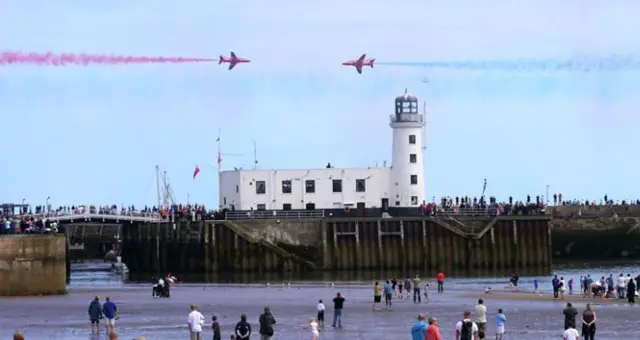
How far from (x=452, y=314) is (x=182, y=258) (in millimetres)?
45686

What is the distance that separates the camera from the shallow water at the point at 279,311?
51.2 m

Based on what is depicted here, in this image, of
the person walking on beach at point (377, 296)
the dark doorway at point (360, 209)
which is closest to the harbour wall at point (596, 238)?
the dark doorway at point (360, 209)

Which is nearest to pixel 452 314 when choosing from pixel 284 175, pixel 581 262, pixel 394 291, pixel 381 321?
pixel 381 321

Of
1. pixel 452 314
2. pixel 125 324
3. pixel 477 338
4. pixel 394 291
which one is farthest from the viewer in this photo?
pixel 394 291

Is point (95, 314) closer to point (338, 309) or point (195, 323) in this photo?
point (195, 323)

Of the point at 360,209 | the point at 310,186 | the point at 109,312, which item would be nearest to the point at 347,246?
the point at 360,209

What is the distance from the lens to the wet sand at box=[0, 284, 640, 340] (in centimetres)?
5094

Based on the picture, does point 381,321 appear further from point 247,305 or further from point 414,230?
point 414,230

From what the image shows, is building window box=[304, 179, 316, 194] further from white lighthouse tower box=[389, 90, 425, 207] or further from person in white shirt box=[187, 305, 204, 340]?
person in white shirt box=[187, 305, 204, 340]

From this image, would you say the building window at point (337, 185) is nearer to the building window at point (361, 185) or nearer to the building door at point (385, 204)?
the building window at point (361, 185)

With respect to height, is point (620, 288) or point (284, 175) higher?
point (284, 175)

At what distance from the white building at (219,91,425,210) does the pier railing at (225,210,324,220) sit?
1853 mm

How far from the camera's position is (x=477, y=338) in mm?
46531

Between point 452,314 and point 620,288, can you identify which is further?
point 620,288
